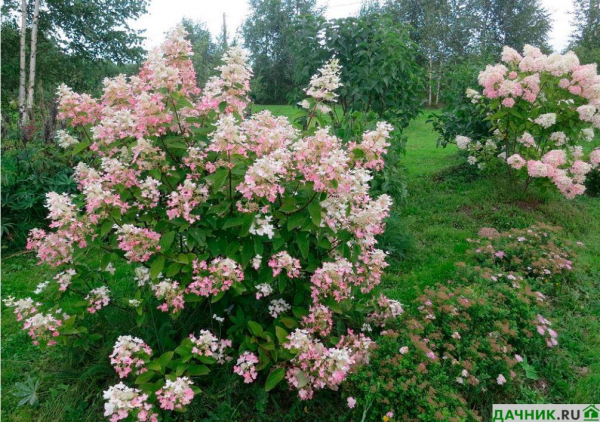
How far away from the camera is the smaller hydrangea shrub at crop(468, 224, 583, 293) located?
336 centimetres

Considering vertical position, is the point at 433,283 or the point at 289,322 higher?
the point at 289,322

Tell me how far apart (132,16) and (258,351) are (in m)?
15.2

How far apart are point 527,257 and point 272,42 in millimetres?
26937

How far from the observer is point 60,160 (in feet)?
15.1

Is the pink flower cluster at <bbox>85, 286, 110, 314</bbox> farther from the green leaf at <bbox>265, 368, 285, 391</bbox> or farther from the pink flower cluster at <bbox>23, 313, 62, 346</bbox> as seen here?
the green leaf at <bbox>265, 368, 285, 391</bbox>

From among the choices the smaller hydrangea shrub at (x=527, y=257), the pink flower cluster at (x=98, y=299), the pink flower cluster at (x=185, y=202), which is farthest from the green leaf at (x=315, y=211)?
the smaller hydrangea shrub at (x=527, y=257)

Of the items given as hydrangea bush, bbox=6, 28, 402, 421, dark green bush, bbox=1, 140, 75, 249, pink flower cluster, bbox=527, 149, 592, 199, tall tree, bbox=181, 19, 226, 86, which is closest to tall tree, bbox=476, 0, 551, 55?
tall tree, bbox=181, 19, 226, 86

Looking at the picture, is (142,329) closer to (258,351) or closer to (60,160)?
(258,351)

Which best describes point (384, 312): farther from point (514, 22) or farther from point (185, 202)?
point (514, 22)

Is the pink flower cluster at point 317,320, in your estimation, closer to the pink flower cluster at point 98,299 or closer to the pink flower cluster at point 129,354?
the pink flower cluster at point 129,354

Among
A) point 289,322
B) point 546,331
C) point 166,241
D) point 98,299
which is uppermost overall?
point 166,241

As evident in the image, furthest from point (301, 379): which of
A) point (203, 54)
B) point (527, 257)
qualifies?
point (203, 54)

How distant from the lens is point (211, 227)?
2.02 m

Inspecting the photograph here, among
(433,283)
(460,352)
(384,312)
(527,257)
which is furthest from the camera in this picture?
(527,257)
